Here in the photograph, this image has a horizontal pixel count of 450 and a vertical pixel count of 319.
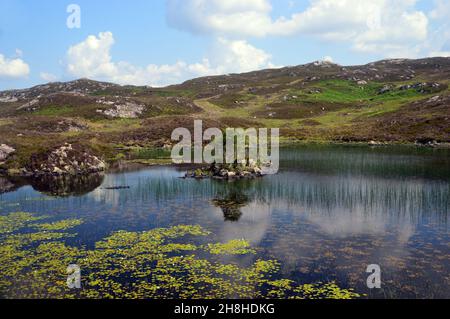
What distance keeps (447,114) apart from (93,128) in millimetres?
111834

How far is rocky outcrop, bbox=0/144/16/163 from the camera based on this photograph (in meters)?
80.5

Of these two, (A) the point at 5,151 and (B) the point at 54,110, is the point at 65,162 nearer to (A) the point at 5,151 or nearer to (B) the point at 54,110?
(A) the point at 5,151

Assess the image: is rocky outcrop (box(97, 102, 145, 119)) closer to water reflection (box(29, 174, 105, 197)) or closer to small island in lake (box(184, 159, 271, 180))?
water reflection (box(29, 174, 105, 197))

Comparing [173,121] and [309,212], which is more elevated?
[173,121]

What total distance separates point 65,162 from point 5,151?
14633mm

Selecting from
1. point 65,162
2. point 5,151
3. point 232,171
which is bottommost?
point 232,171

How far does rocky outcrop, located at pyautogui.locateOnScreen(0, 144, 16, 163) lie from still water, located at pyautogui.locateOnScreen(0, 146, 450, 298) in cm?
2000

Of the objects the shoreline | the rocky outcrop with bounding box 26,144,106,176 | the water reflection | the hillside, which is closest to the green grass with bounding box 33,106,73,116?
the hillside

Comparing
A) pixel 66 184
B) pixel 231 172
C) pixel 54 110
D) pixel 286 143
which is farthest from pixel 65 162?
pixel 54 110

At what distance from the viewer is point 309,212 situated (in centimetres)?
4419

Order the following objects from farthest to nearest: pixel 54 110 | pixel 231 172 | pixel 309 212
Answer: pixel 54 110 < pixel 231 172 < pixel 309 212

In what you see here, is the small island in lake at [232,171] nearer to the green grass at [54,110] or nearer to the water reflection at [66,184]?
the water reflection at [66,184]

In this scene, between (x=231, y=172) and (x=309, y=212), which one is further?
(x=231, y=172)

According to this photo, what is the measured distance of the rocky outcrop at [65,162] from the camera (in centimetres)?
7518
